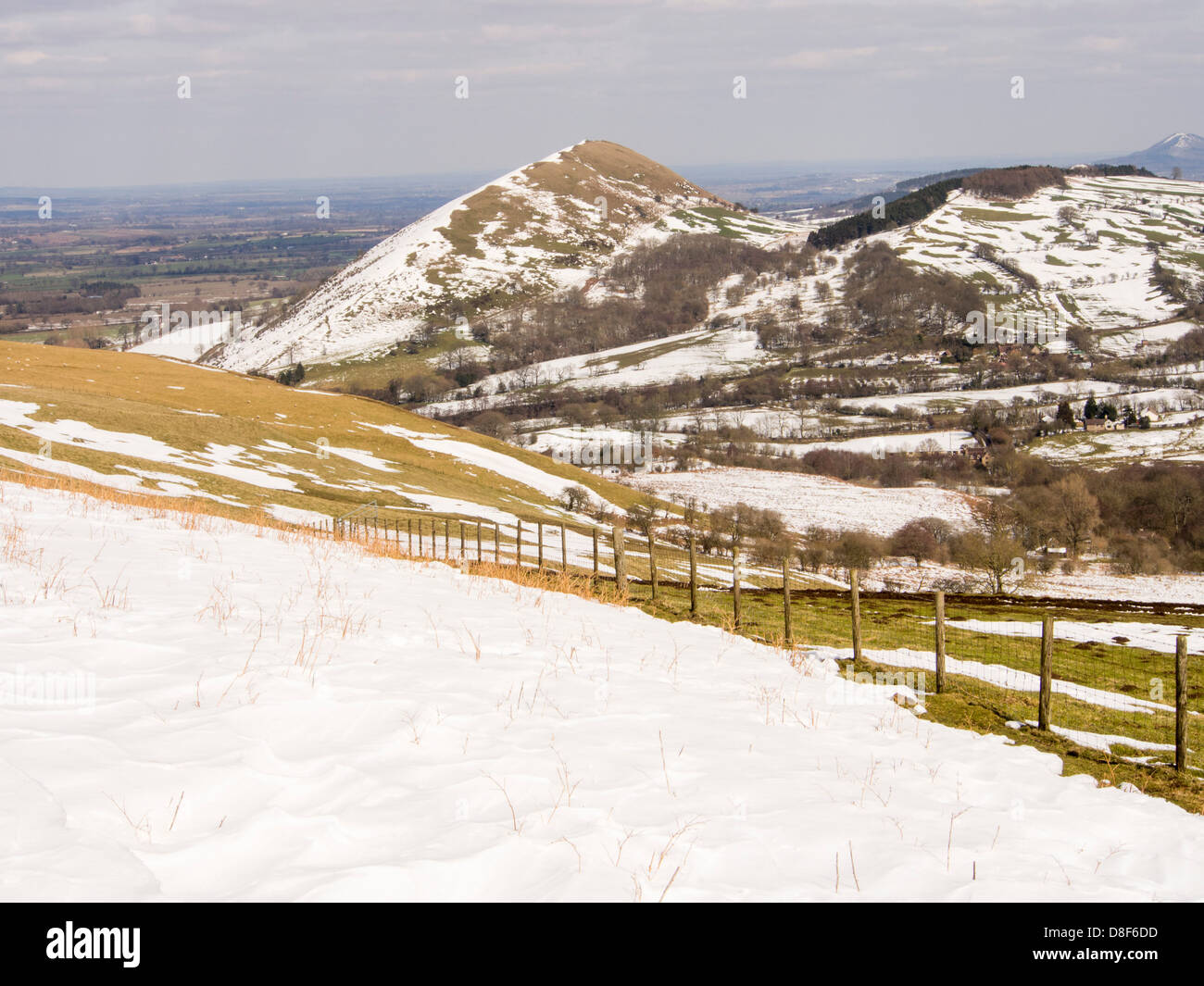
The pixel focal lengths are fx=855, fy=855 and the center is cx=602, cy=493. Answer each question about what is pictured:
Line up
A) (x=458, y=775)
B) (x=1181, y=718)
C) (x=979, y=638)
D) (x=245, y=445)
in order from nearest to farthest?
(x=458, y=775) → (x=1181, y=718) → (x=979, y=638) → (x=245, y=445)

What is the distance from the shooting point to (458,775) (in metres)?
7.23

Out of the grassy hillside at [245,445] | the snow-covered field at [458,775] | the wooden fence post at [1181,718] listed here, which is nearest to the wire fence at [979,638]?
the wooden fence post at [1181,718]

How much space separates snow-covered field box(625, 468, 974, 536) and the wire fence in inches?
2077

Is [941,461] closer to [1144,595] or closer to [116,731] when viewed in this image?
[1144,595]

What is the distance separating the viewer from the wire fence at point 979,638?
597 inches

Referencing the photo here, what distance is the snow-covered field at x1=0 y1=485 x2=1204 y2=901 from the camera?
564 cm

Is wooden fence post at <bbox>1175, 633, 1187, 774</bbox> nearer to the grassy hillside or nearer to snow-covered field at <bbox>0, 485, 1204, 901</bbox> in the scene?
snow-covered field at <bbox>0, 485, 1204, 901</bbox>

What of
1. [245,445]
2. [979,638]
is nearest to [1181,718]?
[979,638]

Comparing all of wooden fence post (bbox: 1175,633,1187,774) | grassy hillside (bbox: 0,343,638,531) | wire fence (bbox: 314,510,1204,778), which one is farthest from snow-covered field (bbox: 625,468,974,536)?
wooden fence post (bbox: 1175,633,1187,774)

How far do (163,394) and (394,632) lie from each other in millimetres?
66260

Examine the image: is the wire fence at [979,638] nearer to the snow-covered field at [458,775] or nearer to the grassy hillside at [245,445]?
the snow-covered field at [458,775]

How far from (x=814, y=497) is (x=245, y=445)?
274 feet

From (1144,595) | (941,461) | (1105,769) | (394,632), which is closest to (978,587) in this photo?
(1144,595)

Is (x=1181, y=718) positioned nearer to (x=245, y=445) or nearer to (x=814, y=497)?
(x=245, y=445)
